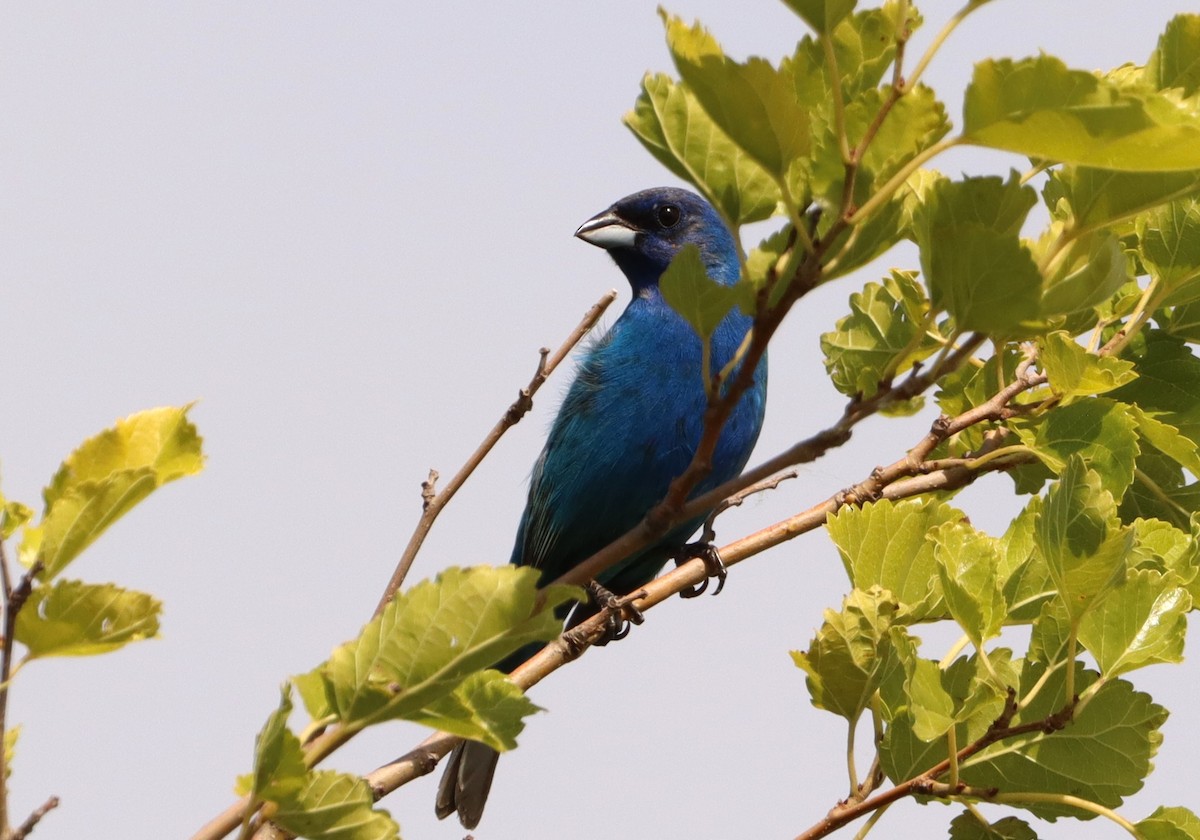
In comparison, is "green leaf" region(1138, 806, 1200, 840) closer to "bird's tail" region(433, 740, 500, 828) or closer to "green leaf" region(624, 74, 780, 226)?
"green leaf" region(624, 74, 780, 226)

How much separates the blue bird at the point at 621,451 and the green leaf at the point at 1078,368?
7.83 feet

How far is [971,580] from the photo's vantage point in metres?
2.62

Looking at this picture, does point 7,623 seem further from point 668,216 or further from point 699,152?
point 668,216

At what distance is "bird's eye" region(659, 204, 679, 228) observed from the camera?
663 cm

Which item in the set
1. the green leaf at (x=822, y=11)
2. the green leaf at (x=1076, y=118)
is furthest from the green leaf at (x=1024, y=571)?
the green leaf at (x=822, y=11)

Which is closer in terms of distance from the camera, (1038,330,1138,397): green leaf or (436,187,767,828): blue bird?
(1038,330,1138,397): green leaf

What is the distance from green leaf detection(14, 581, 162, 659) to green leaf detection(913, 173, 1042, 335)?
3.95 ft

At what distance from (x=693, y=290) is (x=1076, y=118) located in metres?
0.57

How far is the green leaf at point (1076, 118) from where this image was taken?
172cm

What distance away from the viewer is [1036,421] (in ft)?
9.98

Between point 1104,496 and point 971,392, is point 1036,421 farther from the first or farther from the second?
point 1104,496

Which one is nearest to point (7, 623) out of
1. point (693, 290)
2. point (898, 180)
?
point (693, 290)

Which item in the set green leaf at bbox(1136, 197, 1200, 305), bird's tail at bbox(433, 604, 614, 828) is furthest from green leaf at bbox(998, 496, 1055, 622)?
bird's tail at bbox(433, 604, 614, 828)

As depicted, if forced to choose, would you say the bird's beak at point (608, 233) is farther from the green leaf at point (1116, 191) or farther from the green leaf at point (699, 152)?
the green leaf at point (1116, 191)
